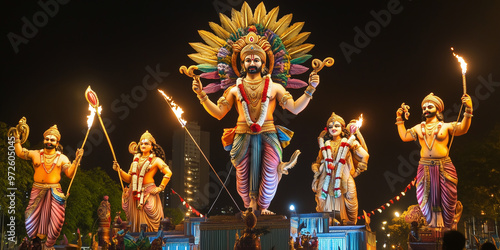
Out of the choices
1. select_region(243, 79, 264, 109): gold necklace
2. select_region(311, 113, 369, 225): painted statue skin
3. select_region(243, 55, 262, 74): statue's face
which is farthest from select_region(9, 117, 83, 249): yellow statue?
select_region(311, 113, 369, 225): painted statue skin

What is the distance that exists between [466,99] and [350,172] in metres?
2.44

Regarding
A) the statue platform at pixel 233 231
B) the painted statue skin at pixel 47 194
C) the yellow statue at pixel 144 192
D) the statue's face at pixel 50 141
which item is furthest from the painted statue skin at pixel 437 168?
the statue's face at pixel 50 141

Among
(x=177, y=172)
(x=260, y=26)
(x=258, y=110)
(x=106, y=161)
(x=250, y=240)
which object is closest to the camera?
(x=250, y=240)

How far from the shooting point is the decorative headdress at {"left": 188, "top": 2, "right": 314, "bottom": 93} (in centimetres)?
1025

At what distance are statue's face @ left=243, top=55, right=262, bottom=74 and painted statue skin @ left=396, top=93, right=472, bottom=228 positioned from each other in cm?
283

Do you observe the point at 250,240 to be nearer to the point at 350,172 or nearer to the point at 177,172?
the point at 350,172

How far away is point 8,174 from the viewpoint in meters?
15.6

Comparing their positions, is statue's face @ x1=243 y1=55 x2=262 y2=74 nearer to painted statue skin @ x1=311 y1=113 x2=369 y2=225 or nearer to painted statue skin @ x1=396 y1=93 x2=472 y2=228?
painted statue skin @ x1=311 y1=113 x2=369 y2=225

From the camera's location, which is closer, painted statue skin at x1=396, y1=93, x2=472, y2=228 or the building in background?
painted statue skin at x1=396, y1=93, x2=472, y2=228

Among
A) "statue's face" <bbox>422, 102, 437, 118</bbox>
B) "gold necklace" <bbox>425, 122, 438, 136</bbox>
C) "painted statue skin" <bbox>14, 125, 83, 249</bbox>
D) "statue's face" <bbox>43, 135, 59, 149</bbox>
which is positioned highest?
"statue's face" <bbox>422, 102, 437, 118</bbox>

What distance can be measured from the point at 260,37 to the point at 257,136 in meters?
1.73

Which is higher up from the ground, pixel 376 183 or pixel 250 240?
pixel 376 183

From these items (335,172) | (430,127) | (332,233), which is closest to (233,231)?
(332,233)

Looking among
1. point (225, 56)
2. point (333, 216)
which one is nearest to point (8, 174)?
point (225, 56)
